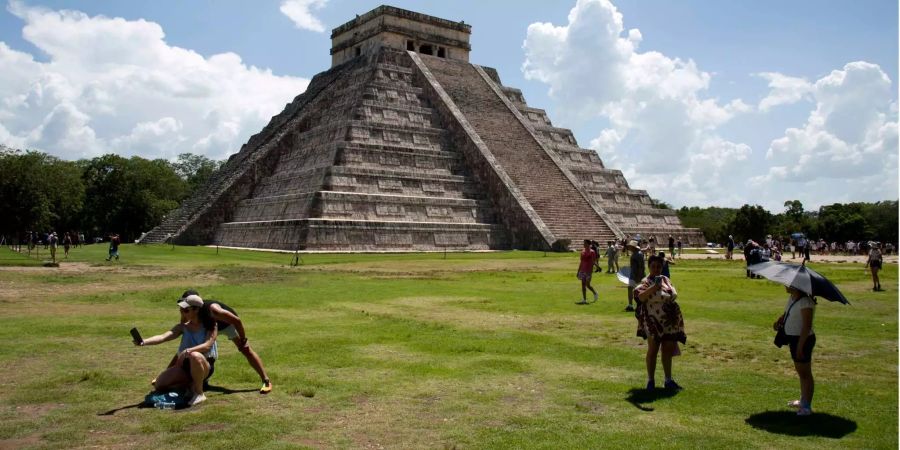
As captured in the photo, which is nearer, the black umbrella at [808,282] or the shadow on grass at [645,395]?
the black umbrella at [808,282]

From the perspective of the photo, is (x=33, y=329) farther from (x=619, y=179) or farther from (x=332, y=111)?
(x=619, y=179)

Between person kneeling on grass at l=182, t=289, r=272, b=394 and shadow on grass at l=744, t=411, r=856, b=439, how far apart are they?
502 cm

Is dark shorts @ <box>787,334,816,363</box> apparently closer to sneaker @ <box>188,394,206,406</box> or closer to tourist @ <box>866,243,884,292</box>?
sneaker @ <box>188,394,206,406</box>

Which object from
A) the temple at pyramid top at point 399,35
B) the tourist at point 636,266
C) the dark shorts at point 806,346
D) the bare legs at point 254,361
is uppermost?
the temple at pyramid top at point 399,35

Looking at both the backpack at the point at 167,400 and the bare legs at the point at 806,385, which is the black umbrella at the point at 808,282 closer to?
the bare legs at the point at 806,385

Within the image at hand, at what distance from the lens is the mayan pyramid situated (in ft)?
118

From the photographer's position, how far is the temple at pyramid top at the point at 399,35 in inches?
1998

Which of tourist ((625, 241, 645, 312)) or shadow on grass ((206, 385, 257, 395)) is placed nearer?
shadow on grass ((206, 385, 257, 395))

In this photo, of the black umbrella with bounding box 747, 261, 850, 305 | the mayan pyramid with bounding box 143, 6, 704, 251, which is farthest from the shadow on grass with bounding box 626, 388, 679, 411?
the mayan pyramid with bounding box 143, 6, 704, 251

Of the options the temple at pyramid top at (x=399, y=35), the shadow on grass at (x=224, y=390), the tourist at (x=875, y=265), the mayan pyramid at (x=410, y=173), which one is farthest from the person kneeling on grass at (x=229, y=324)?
the temple at pyramid top at (x=399, y=35)

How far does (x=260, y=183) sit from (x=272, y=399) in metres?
36.9

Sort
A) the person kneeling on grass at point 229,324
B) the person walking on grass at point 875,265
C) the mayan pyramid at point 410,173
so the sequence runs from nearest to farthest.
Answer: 1. the person kneeling on grass at point 229,324
2. the person walking on grass at point 875,265
3. the mayan pyramid at point 410,173

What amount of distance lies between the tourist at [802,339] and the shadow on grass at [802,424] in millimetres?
132

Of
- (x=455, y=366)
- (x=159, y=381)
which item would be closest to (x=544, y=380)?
(x=455, y=366)
